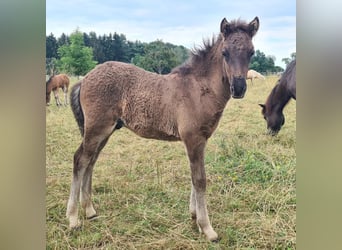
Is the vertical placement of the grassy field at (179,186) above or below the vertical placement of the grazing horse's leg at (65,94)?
below

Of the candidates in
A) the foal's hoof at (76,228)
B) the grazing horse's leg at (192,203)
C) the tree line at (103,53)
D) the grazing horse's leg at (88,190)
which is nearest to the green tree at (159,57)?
the tree line at (103,53)

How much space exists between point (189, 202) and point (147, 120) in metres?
0.51

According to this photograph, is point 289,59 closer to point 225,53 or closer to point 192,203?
point 225,53

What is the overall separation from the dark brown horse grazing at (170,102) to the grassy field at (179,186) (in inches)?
1.9

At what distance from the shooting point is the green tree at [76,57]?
7.07 ft

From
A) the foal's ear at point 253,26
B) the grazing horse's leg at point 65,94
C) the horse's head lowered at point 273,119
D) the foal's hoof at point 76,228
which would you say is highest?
the foal's ear at point 253,26

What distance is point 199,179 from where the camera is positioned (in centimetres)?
213

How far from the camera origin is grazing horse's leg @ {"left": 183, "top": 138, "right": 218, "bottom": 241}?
2.11 metres

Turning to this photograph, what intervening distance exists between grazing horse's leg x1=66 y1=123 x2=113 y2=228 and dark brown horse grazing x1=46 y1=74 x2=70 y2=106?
24 cm

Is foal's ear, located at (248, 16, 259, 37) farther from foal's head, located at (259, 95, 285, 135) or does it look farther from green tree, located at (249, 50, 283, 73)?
foal's head, located at (259, 95, 285, 135)

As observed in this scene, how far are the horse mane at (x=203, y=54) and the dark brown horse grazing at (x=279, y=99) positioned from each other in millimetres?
330

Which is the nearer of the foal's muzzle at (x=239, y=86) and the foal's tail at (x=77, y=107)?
the foal's muzzle at (x=239, y=86)

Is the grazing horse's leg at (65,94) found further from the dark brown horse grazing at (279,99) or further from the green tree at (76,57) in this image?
the dark brown horse grazing at (279,99)
